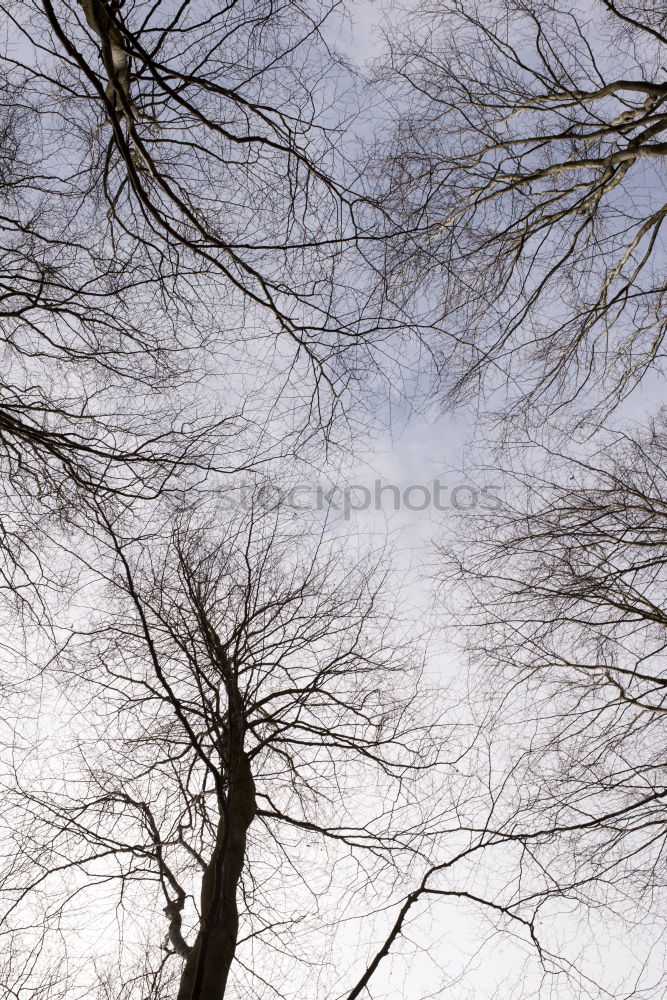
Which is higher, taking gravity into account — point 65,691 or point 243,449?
point 243,449

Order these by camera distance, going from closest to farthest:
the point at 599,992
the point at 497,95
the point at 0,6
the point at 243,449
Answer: the point at 0,6 < the point at 599,992 < the point at 243,449 < the point at 497,95

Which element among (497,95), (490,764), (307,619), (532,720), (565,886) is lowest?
(565,886)

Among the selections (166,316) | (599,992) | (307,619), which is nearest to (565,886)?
(599,992)

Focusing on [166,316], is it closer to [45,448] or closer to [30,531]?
[45,448]

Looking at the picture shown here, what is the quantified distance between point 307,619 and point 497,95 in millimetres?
3673

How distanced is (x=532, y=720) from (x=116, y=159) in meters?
4.18

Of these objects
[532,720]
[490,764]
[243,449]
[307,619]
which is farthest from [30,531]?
[532,720]

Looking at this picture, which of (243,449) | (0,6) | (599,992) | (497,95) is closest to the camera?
(0,6)

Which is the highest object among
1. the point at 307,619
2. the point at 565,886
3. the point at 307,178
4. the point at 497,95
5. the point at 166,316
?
the point at 497,95

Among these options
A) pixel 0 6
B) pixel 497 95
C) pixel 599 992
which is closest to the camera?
pixel 0 6

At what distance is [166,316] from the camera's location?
3689 millimetres

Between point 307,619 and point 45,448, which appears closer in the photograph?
point 45,448

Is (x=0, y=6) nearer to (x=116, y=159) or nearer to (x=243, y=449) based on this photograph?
(x=116, y=159)

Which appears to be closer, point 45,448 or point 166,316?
point 45,448
